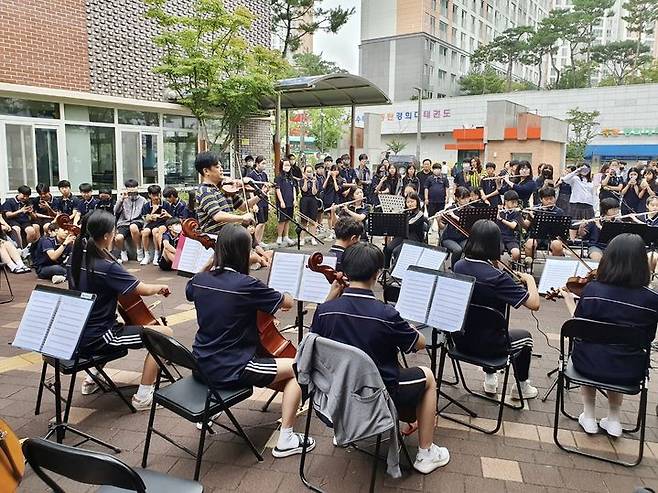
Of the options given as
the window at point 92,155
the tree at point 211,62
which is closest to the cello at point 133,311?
the window at point 92,155

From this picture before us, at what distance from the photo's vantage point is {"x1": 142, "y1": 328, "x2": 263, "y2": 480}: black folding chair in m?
2.74

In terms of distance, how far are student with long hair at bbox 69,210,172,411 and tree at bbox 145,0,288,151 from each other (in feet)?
31.1

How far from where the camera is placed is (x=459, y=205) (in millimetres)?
7949

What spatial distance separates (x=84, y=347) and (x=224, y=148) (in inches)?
449

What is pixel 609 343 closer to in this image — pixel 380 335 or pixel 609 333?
pixel 609 333

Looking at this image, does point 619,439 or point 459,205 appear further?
point 459,205

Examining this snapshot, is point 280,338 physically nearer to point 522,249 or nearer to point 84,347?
point 84,347

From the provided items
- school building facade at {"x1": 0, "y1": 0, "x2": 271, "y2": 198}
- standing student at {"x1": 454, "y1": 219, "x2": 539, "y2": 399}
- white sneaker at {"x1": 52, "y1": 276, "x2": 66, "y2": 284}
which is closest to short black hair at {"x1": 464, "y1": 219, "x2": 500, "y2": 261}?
standing student at {"x1": 454, "y1": 219, "x2": 539, "y2": 399}

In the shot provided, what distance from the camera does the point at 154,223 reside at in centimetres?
923

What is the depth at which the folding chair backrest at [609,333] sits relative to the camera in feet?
10.1

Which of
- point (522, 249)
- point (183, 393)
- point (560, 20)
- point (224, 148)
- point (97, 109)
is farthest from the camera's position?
point (560, 20)

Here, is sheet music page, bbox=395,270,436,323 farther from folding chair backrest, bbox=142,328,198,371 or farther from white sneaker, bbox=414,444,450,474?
folding chair backrest, bbox=142,328,198,371

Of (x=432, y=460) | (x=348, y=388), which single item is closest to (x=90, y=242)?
(x=348, y=388)

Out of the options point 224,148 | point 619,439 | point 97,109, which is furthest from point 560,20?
point 619,439
